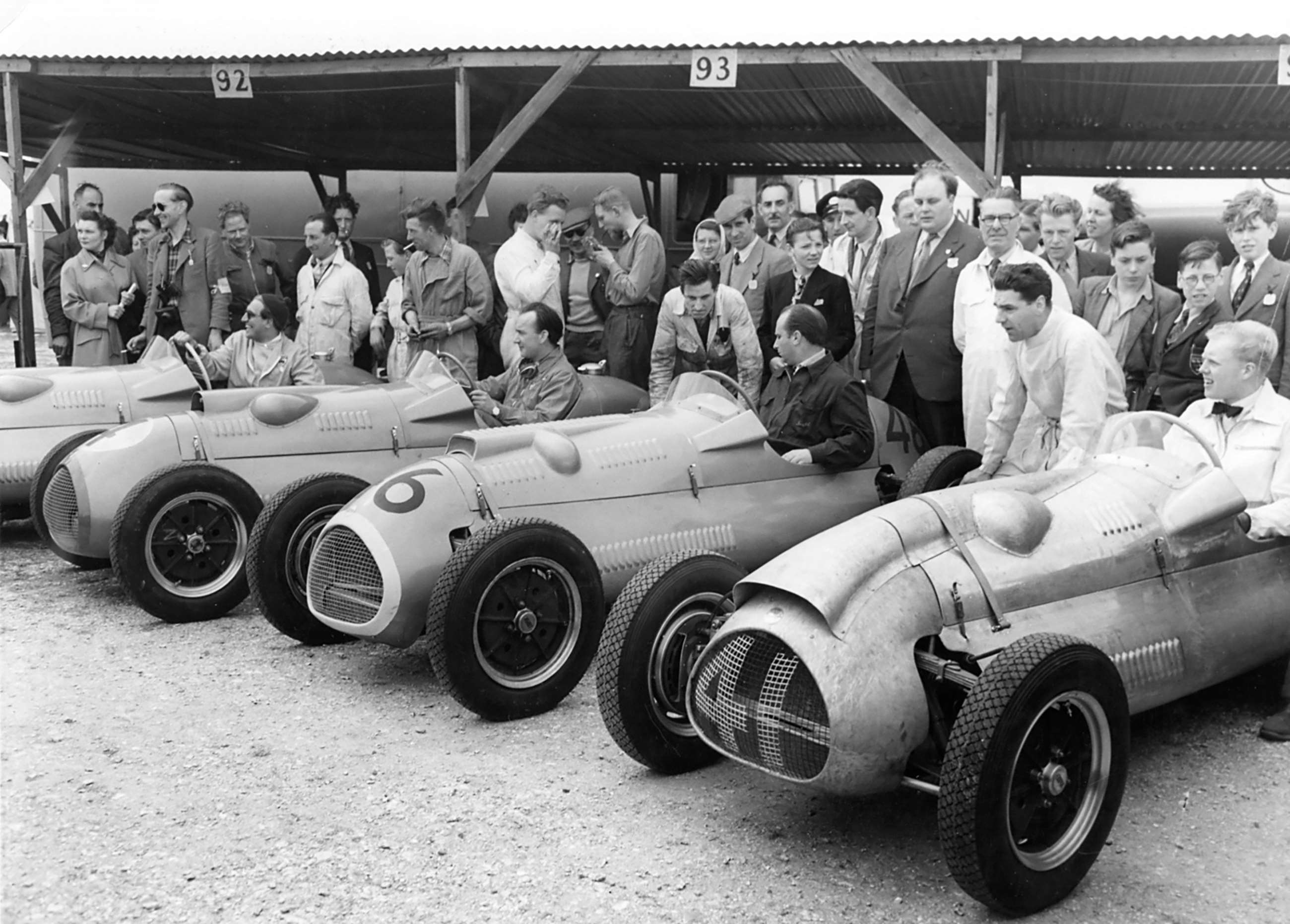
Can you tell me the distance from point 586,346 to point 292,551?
342 cm

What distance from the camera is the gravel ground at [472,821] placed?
3330 mm

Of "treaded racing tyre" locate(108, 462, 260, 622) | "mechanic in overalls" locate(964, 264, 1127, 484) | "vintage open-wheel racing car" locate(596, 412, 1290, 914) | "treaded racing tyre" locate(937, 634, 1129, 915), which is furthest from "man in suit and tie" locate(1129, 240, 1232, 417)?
"treaded racing tyre" locate(108, 462, 260, 622)

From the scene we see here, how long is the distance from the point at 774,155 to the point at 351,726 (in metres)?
12.1

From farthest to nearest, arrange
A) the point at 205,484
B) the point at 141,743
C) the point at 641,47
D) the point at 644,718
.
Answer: the point at 641,47 < the point at 205,484 < the point at 141,743 < the point at 644,718

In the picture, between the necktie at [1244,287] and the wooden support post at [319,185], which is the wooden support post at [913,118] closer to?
the necktie at [1244,287]

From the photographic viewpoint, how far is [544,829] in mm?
3768

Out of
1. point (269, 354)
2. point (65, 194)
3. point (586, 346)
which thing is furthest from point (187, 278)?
point (65, 194)

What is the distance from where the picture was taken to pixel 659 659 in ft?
13.4

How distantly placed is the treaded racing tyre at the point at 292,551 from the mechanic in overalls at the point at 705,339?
2.13m

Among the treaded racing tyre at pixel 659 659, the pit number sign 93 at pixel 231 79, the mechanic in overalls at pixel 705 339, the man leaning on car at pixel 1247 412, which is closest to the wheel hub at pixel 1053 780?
the treaded racing tyre at pixel 659 659

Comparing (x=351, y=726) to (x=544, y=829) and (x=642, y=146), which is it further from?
(x=642, y=146)

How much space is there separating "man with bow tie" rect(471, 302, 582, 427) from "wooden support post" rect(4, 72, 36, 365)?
5.99 metres

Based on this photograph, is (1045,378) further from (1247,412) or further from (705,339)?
(705,339)

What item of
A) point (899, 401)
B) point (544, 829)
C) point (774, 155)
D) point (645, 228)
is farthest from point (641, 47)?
point (544, 829)
